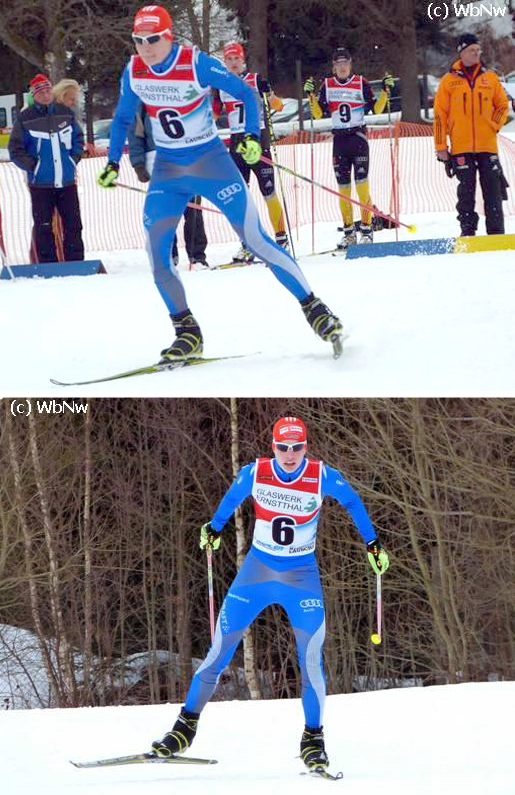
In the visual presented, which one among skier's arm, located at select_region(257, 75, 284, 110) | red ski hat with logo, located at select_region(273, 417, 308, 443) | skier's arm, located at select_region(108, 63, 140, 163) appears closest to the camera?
red ski hat with logo, located at select_region(273, 417, 308, 443)

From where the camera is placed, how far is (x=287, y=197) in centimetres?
1540

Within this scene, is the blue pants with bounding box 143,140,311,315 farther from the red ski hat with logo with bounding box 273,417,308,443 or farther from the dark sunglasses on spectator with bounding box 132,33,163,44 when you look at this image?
the red ski hat with logo with bounding box 273,417,308,443

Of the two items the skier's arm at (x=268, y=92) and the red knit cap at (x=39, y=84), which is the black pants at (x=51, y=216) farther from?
the skier's arm at (x=268, y=92)

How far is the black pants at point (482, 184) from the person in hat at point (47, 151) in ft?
10.3

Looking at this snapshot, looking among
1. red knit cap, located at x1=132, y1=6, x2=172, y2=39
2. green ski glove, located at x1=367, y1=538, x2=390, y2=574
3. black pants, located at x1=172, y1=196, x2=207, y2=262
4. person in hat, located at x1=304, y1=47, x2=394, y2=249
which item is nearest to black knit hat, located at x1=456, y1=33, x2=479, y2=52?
person in hat, located at x1=304, y1=47, x2=394, y2=249

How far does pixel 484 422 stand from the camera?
13477 millimetres

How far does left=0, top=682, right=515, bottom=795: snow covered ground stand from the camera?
5.67m

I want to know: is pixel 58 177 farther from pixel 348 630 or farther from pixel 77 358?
pixel 348 630

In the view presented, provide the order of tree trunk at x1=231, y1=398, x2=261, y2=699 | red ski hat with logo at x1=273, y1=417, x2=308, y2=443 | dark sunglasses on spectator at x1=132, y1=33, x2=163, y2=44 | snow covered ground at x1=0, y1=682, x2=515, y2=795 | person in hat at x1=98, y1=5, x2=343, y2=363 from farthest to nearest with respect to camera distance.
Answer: tree trunk at x1=231, y1=398, x2=261, y2=699 → person in hat at x1=98, y1=5, x2=343, y2=363 → dark sunglasses on spectator at x1=132, y1=33, x2=163, y2=44 → red ski hat with logo at x1=273, y1=417, x2=308, y2=443 → snow covered ground at x1=0, y1=682, x2=515, y2=795

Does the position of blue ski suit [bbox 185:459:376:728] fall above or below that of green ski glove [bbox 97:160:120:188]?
below

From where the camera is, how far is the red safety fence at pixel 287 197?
13.9m

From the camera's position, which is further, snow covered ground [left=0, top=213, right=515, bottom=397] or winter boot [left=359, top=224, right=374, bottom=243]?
winter boot [left=359, top=224, right=374, bottom=243]

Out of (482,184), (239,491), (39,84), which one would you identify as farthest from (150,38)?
(39,84)

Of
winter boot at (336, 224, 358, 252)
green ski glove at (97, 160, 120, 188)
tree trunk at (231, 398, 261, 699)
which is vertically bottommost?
tree trunk at (231, 398, 261, 699)
